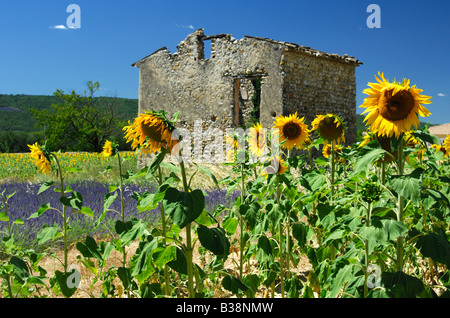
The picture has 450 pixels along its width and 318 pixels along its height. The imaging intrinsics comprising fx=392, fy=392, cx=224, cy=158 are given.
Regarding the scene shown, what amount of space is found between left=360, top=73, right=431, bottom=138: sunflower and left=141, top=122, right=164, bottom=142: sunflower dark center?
1.04 metres

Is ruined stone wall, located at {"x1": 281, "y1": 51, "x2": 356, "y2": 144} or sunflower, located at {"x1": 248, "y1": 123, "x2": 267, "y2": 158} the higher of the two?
ruined stone wall, located at {"x1": 281, "y1": 51, "x2": 356, "y2": 144}

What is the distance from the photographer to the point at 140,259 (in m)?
1.84

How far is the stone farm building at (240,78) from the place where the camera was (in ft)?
35.2

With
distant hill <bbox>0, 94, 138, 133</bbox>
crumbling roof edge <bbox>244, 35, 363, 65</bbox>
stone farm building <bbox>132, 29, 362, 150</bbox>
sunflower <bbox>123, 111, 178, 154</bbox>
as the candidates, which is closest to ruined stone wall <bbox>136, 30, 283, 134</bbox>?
stone farm building <bbox>132, 29, 362, 150</bbox>

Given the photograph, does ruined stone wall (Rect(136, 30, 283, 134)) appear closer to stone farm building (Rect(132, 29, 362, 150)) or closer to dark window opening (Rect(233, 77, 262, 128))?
stone farm building (Rect(132, 29, 362, 150))

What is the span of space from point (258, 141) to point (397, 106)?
1.42 m

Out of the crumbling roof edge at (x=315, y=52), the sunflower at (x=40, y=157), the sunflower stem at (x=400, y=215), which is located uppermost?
the crumbling roof edge at (x=315, y=52)

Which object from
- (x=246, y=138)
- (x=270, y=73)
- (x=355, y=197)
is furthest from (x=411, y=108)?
(x=270, y=73)

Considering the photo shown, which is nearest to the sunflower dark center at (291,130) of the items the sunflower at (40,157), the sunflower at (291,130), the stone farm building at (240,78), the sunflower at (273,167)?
the sunflower at (291,130)

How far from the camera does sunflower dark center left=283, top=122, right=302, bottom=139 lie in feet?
10.4

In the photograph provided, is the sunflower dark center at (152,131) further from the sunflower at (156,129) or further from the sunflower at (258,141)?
the sunflower at (258,141)

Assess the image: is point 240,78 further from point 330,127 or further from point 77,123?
point 77,123

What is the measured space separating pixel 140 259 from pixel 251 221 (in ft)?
2.98

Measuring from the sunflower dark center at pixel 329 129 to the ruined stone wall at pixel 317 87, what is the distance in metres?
7.83
